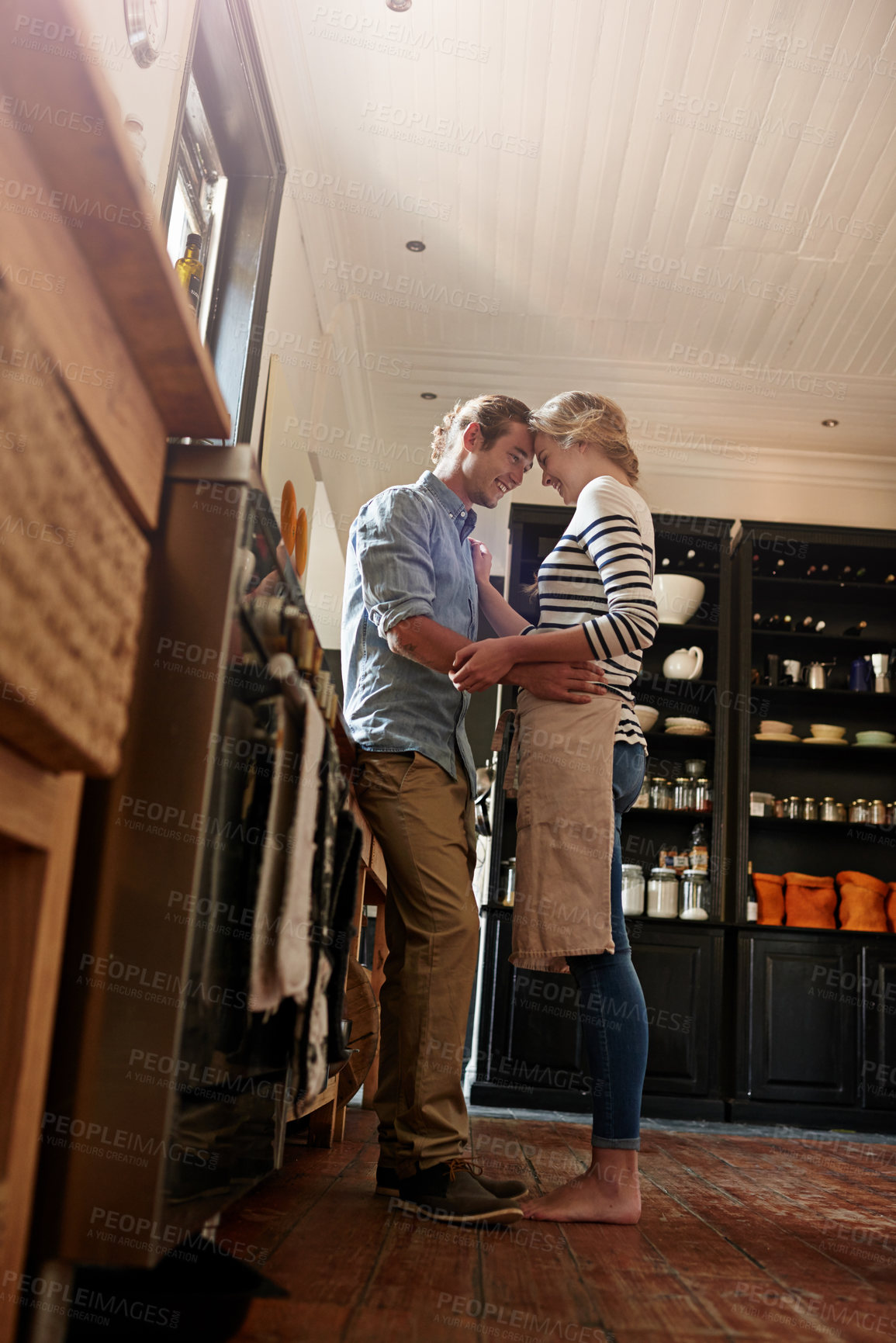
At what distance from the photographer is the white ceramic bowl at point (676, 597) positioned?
4.35 metres

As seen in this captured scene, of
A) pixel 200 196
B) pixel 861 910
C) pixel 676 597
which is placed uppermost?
pixel 200 196

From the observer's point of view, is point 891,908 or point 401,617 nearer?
point 401,617

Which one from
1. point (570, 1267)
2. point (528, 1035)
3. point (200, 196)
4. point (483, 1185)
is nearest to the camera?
point (570, 1267)

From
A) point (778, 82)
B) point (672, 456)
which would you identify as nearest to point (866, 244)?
point (778, 82)

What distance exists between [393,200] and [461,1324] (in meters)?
3.51

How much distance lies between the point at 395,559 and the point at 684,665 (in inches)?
110

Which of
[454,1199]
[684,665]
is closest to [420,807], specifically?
[454,1199]

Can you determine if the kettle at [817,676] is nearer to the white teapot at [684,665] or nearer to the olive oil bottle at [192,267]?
the white teapot at [684,665]

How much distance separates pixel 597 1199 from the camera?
1.58m

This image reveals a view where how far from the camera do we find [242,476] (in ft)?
2.83

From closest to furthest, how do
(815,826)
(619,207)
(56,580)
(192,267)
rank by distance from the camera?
1. (56,580)
2. (192,267)
3. (619,207)
4. (815,826)

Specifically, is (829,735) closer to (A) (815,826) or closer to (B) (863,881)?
(A) (815,826)

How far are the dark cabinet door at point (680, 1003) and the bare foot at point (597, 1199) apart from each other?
231 cm

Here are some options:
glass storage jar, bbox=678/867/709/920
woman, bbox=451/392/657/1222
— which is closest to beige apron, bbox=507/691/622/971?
woman, bbox=451/392/657/1222
